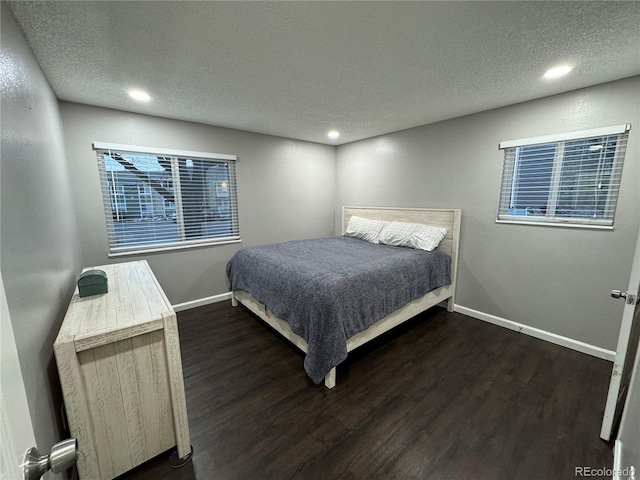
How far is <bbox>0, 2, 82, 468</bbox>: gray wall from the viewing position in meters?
0.99

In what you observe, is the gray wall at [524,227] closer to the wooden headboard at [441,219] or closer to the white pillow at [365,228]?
the wooden headboard at [441,219]

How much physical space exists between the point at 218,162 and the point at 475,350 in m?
3.65

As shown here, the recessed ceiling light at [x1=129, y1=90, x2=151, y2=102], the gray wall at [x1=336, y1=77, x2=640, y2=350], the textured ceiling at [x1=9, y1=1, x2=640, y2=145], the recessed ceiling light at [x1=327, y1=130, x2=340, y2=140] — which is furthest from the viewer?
the recessed ceiling light at [x1=327, y1=130, x2=340, y2=140]

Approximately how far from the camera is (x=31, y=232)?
4.03 feet

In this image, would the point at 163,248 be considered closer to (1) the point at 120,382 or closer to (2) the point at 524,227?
(1) the point at 120,382

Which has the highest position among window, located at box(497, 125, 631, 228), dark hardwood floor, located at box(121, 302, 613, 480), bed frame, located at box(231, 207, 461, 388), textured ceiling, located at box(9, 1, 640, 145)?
textured ceiling, located at box(9, 1, 640, 145)

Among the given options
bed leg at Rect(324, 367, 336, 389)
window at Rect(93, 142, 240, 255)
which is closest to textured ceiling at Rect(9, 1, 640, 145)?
window at Rect(93, 142, 240, 255)

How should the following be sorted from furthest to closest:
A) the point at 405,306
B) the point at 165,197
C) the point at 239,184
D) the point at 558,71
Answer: the point at 239,184, the point at 165,197, the point at 405,306, the point at 558,71

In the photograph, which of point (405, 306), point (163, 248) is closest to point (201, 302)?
point (163, 248)

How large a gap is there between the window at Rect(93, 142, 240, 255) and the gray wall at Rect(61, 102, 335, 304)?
0.29 feet

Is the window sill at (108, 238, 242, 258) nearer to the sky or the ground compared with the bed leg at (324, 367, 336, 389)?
nearer to the sky

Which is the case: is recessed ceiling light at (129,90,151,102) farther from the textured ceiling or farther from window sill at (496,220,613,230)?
→ window sill at (496,220,613,230)

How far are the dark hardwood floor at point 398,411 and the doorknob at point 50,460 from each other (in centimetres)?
119

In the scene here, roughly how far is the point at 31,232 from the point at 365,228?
10.9ft
